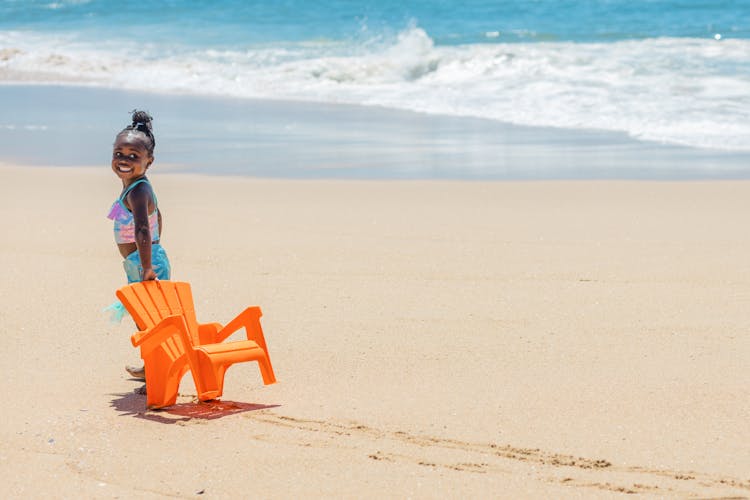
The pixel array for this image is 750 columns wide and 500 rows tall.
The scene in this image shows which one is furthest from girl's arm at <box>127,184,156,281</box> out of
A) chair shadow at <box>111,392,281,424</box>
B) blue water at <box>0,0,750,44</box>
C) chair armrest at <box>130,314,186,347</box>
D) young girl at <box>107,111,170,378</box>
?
blue water at <box>0,0,750,44</box>

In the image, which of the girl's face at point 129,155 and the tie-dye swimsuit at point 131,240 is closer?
the girl's face at point 129,155

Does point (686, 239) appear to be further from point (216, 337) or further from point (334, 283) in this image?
point (216, 337)

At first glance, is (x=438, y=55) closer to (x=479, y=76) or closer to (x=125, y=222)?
(x=479, y=76)

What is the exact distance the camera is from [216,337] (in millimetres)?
4176

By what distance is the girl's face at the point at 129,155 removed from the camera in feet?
13.6

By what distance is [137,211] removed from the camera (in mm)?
4133

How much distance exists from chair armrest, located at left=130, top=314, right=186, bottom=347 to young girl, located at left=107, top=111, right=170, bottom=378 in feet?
1.00

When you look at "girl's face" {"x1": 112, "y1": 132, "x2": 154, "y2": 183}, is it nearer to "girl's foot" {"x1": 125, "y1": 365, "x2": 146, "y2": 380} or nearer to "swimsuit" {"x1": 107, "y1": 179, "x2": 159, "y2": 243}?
"swimsuit" {"x1": 107, "y1": 179, "x2": 159, "y2": 243}

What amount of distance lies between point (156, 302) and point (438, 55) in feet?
55.2

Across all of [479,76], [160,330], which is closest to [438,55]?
[479,76]

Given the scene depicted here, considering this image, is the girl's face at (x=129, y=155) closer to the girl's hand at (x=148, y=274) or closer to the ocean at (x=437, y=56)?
the girl's hand at (x=148, y=274)

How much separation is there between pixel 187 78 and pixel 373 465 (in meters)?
16.6

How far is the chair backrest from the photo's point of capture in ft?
13.1

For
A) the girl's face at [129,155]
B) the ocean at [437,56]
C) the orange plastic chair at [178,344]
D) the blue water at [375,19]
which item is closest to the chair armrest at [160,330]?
the orange plastic chair at [178,344]
